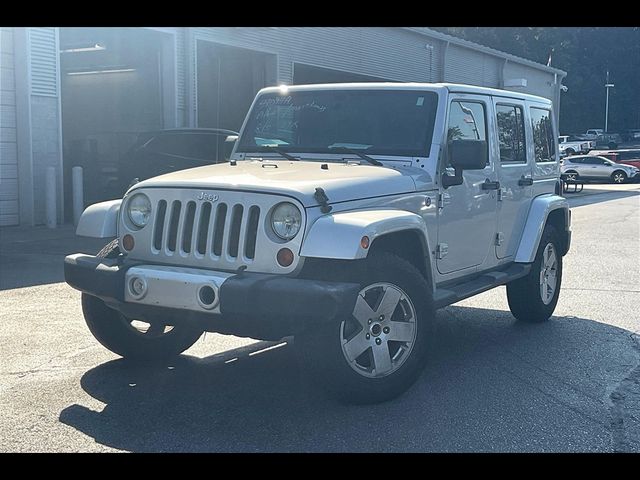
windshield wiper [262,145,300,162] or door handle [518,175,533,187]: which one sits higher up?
windshield wiper [262,145,300,162]

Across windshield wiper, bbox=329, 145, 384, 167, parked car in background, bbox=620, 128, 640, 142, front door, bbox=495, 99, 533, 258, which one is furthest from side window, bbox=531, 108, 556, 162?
parked car in background, bbox=620, 128, 640, 142

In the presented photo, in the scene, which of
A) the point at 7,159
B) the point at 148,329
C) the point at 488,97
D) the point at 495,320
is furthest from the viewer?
the point at 7,159

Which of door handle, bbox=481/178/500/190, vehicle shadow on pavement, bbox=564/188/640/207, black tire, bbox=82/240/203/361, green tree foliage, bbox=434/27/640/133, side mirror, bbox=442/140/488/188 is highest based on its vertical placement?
green tree foliage, bbox=434/27/640/133

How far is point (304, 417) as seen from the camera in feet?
15.9

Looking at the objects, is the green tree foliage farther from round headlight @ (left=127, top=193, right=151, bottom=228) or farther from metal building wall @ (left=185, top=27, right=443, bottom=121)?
round headlight @ (left=127, top=193, right=151, bottom=228)

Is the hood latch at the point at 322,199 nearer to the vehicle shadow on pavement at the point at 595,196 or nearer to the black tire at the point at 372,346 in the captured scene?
the black tire at the point at 372,346

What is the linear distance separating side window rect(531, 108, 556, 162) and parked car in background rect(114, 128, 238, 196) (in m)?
8.07

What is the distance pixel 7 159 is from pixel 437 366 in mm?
11147

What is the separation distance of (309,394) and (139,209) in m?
1.59

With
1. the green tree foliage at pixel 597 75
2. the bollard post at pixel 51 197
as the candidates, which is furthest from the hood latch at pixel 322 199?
the green tree foliage at pixel 597 75

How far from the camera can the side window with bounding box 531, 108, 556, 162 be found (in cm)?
787

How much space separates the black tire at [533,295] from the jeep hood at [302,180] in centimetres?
225
